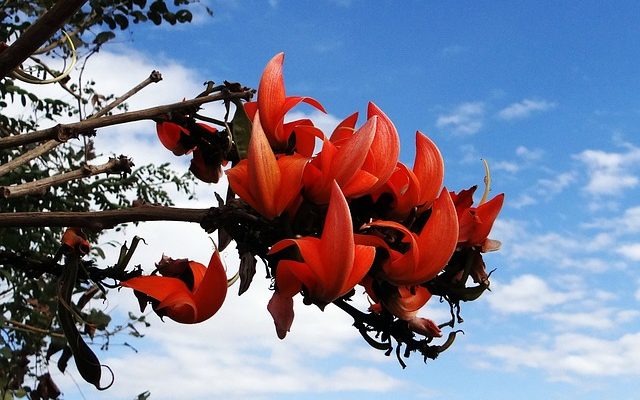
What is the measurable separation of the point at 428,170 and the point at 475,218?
0.06m

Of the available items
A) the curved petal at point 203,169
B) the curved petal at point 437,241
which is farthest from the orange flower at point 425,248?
the curved petal at point 203,169

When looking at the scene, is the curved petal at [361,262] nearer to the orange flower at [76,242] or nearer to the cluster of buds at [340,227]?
the cluster of buds at [340,227]

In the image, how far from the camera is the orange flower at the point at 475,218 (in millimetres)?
717

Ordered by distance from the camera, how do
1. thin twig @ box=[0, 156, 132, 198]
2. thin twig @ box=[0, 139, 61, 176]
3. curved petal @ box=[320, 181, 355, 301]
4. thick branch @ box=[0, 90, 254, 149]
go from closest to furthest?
curved petal @ box=[320, 181, 355, 301], thick branch @ box=[0, 90, 254, 149], thin twig @ box=[0, 156, 132, 198], thin twig @ box=[0, 139, 61, 176]

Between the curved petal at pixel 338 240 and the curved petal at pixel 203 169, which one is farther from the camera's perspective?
the curved petal at pixel 203 169

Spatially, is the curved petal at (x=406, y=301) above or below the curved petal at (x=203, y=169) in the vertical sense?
below

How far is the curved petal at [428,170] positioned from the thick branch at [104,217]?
198mm

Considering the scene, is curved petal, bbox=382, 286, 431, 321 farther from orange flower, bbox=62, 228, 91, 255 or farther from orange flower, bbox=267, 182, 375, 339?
orange flower, bbox=62, 228, 91, 255

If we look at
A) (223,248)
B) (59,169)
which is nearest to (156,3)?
(59,169)

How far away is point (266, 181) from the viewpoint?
0.63 metres

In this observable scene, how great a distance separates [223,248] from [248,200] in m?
0.10

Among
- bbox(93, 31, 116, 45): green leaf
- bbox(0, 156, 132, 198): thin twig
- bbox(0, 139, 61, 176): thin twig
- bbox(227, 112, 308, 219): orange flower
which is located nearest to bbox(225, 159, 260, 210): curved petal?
bbox(227, 112, 308, 219): orange flower

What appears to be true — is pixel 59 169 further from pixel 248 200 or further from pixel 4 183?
pixel 248 200

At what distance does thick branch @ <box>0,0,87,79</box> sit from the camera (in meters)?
0.78
